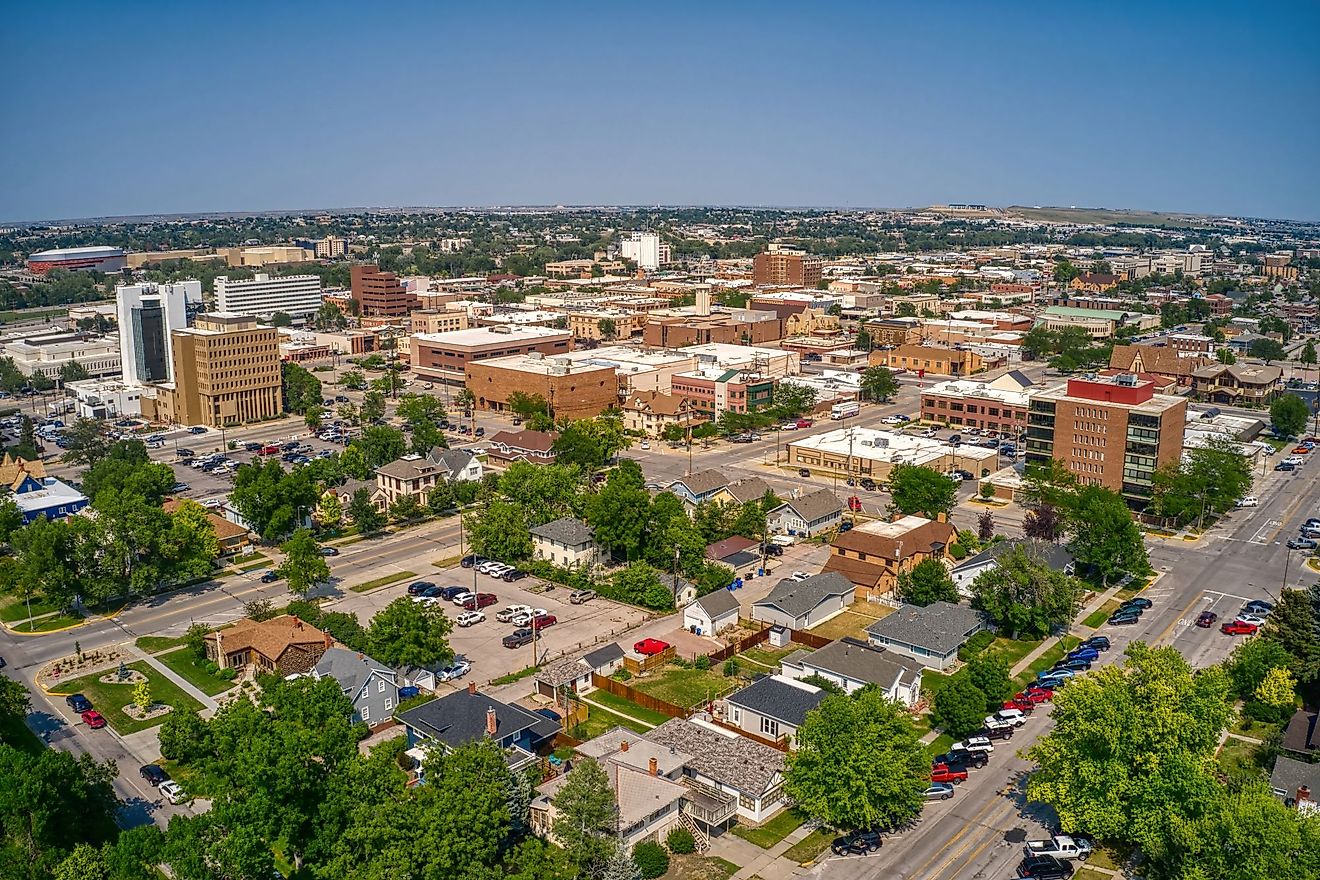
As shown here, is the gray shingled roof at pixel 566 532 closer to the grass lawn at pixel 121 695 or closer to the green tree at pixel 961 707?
the grass lawn at pixel 121 695

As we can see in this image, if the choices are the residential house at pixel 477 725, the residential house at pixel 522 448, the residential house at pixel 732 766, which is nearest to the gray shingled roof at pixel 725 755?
the residential house at pixel 732 766

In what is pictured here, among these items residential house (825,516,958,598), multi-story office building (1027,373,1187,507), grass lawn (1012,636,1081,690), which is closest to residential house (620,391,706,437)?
multi-story office building (1027,373,1187,507)

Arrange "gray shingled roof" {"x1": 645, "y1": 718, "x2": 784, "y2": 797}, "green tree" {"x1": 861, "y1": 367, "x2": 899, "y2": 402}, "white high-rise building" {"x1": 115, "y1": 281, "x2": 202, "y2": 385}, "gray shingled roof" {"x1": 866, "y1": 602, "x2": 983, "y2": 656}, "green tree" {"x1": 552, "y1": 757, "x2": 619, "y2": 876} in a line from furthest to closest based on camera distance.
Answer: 1. "white high-rise building" {"x1": 115, "y1": 281, "x2": 202, "y2": 385}
2. "green tree" {"x1": 861, "y1": 367, "x2": 899, "y2": 402}
3. "gray shingled roof" {"x1": 866, "y1": 602, "x2": 983, "y2": 656}
4. "gray shingled roof" {"x1": 645, "y1": 718, "x2": 784, "y2": 797}
5. "green tree" {"x1": 552, "y1": 757, "x2": 619, "y2": 876}

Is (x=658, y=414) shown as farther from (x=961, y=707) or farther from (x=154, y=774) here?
(x=154, y=774)

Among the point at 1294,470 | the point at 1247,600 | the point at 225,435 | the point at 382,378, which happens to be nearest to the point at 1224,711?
the point at 1247,600

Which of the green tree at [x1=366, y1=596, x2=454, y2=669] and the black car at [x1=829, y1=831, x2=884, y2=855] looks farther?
the green tree at [x1=366, y1=596, x2=454, y2=669]

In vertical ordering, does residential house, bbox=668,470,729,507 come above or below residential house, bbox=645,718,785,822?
above

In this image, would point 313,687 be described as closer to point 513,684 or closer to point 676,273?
point 513,684

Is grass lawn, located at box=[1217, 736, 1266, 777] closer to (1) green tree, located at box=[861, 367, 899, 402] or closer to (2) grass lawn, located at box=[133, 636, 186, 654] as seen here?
(2) grass lawn, located at box=[133, 636, 186, 654]

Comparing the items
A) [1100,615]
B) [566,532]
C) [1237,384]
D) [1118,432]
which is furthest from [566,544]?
[1237,384]
